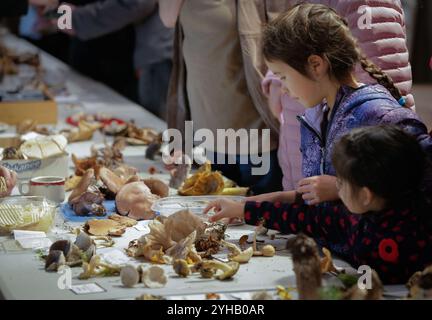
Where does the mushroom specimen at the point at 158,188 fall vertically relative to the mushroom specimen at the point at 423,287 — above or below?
above

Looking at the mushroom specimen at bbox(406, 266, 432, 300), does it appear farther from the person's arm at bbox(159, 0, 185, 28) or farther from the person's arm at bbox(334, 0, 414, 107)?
the person's arm at bbox(159, 0, 185, 28)

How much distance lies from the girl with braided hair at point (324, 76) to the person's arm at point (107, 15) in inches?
99.9

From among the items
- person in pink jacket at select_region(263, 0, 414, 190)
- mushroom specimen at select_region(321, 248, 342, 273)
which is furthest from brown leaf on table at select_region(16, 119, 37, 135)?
mushroom specimen at select_region(321, 248, 342, 273)

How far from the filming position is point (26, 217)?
92.6 inches

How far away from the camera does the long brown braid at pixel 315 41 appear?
2.17 meters

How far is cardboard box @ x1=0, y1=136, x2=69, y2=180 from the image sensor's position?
113 inches

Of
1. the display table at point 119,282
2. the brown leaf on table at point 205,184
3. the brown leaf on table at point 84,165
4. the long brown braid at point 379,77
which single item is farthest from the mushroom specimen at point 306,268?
the brown leaf on table at point 84,165

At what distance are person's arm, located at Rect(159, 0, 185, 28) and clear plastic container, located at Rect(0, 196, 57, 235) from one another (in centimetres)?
114

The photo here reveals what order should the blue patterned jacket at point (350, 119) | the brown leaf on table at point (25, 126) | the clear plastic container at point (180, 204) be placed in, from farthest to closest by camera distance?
1. the brown leaf on table at point (25, 126)
2. the clear plastic container at point (180, 204)
3. the blue patterned jacket at point (350, 119)

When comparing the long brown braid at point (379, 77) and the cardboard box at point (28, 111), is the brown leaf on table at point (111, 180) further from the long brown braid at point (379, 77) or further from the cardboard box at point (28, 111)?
the cardboard box at point (28, 111)
